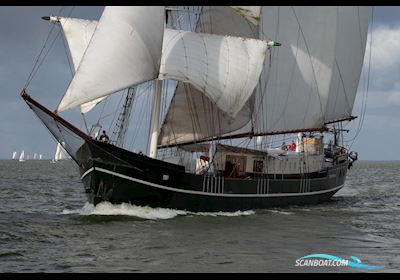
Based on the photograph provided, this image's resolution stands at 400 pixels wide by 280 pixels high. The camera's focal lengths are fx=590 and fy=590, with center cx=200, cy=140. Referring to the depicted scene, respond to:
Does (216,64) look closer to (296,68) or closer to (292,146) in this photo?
(296,68)

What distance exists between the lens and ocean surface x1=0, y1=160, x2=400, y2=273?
14727mm

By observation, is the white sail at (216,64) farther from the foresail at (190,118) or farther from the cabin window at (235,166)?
the foresail at (190,118)

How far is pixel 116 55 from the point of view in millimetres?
22281

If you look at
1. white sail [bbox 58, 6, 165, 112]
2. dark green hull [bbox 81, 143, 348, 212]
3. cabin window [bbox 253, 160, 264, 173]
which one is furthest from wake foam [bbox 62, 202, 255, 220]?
cabin window [bbox 253, 160, 264, 173]

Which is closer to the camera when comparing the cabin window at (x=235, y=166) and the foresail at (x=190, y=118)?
the cabin window at (x=235, y=166)

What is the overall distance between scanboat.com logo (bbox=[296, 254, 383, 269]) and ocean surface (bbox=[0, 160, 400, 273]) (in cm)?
23

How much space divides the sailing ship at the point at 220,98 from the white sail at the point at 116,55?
4 centimetres

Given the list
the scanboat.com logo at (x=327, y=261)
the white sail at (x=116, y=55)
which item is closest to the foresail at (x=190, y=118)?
the white sail at (x=116, y=55)

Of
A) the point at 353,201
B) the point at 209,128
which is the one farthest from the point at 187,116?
the point at 353,201

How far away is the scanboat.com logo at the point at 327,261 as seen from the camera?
15.1 metres

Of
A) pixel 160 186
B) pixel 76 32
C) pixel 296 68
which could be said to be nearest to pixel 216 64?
pixel 160 186

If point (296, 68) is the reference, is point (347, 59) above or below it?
above

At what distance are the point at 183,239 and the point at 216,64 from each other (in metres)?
10.7
